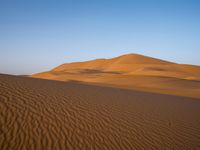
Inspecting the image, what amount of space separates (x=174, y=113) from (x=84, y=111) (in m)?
4.51

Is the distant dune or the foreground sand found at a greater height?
the distant dune

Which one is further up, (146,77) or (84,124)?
(146,77)

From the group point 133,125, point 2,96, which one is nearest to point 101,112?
point 133,125

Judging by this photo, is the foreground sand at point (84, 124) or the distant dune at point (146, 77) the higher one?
the distant dune at point (146, 77)

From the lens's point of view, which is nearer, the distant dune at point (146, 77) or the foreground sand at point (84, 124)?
the foreground sand at point (84, 124)

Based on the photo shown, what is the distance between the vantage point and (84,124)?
222 inches

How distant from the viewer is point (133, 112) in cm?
759

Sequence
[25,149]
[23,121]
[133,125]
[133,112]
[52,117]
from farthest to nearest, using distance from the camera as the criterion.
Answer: [133,112], [133,125], [52,117], [23,121], [25,149]

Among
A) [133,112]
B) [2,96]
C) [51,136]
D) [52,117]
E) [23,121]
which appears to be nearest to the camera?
[51,136]

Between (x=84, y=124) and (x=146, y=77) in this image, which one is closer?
(x=84, y=124)

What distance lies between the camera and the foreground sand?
447cm

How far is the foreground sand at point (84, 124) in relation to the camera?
14.7 feet

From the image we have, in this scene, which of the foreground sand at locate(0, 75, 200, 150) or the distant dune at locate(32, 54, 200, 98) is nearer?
the foreground sand at locate(0, 75, 200, 150)

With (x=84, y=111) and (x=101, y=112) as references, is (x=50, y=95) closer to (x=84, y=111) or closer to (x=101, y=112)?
(x=84, y=111)
